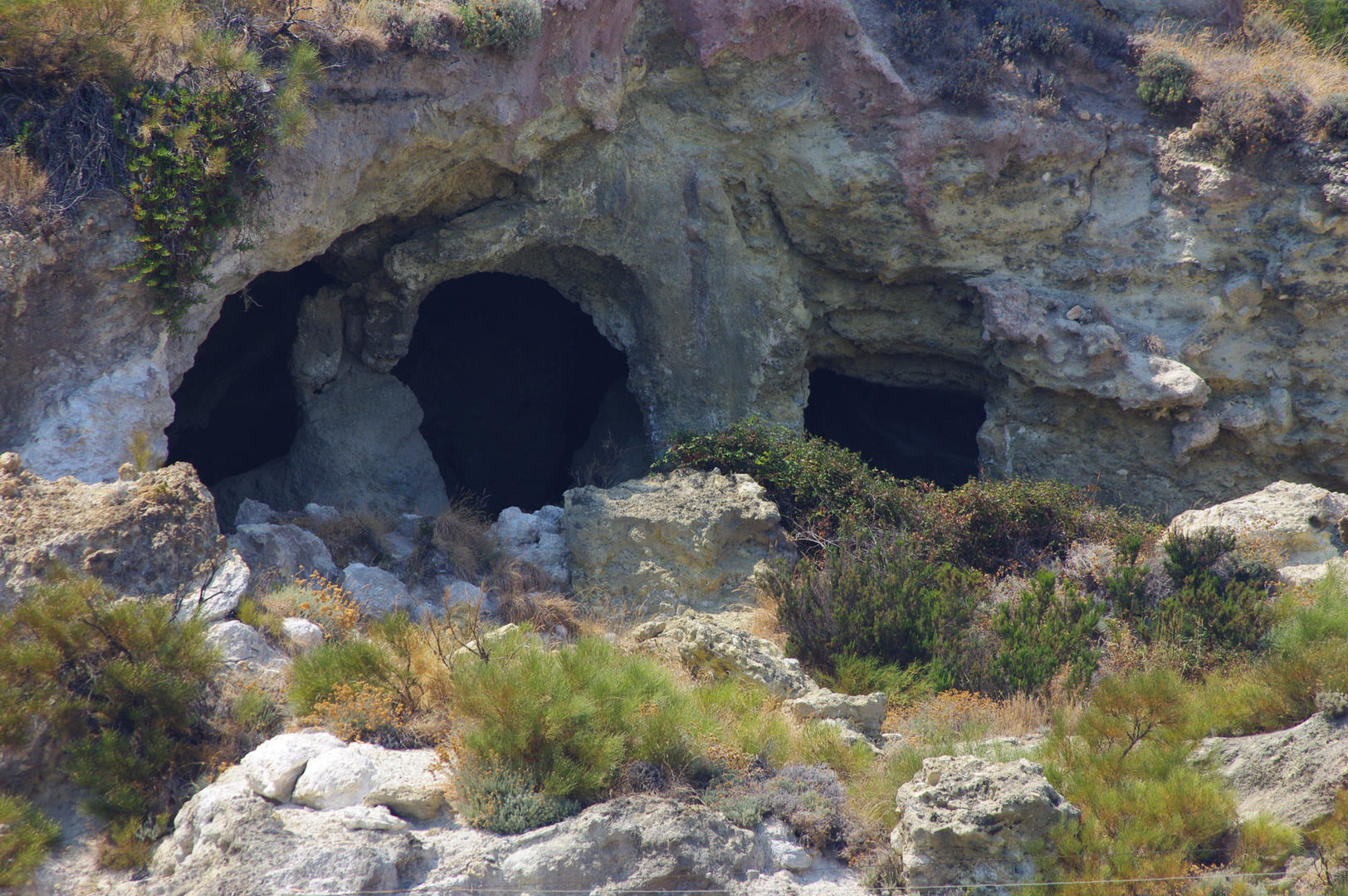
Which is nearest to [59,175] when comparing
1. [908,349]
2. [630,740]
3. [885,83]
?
[630,740]

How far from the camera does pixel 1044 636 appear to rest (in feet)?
21.9

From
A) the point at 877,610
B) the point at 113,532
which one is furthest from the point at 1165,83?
the point at 113,532

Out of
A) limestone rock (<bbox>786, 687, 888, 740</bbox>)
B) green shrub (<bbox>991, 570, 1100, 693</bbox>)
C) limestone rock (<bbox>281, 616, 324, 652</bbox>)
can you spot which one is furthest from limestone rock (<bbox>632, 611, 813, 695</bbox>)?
limestone rock (<bbox>281, 616, 324, 652</bbox>)

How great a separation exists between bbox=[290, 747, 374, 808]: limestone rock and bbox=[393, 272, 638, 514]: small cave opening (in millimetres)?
7500

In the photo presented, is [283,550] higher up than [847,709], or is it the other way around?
[283,550]

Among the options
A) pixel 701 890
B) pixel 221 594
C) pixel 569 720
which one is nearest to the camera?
pixel 701 890

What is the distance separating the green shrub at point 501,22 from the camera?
312 inches

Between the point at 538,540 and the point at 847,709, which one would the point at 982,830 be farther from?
the point at 538,540

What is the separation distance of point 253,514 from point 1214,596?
26.3 feet

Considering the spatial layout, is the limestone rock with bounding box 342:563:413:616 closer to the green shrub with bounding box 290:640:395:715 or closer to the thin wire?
the green shrub with bounding box 290:640:395:715

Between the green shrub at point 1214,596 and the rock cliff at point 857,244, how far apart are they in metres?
2.45

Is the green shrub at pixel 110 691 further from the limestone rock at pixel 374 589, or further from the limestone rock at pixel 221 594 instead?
the limestone rock at pixel 374 589

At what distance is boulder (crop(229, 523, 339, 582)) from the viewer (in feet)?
22.1

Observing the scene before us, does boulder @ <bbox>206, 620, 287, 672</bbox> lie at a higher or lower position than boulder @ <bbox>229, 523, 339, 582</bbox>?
higher
